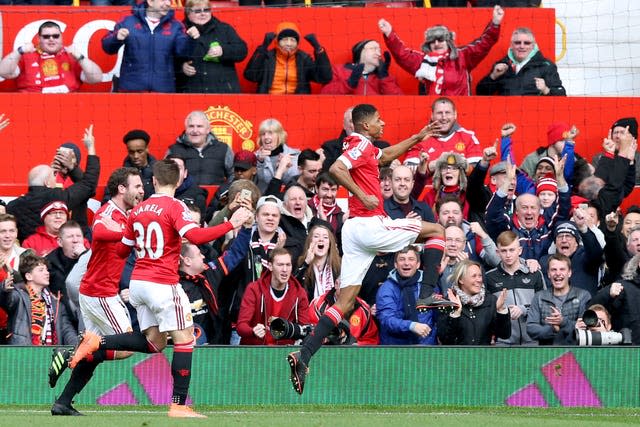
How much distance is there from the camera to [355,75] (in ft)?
55.8

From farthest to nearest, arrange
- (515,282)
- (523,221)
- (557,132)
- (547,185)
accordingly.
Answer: (557,132) < (547,185) < (523,221) < (515,282)

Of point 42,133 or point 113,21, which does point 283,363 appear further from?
point 113,21

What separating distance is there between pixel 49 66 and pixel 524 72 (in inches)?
232

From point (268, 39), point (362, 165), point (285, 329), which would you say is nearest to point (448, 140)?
point (268, 39)

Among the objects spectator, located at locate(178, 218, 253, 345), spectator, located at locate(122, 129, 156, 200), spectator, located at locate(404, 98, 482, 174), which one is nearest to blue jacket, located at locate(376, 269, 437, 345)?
spectator, located at locate(178, 218, 253, 345)

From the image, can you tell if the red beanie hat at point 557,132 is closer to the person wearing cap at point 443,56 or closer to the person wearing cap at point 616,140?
the person wearing cap at point 616,140

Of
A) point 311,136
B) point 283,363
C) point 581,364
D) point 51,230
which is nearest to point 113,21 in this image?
point 311,136

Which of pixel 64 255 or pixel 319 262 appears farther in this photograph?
pixel 64 255

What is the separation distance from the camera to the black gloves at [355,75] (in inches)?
668

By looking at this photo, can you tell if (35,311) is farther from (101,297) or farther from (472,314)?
(472,314)

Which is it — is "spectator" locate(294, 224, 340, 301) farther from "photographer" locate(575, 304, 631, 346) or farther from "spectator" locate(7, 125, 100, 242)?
"spectator" locate(7, 125, 100, 242)

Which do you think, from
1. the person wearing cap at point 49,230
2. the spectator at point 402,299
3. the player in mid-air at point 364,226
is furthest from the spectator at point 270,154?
the player in mid-air at point 364,226

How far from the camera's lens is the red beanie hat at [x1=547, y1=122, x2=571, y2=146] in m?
15.6

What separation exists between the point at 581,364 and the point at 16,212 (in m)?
6.09
